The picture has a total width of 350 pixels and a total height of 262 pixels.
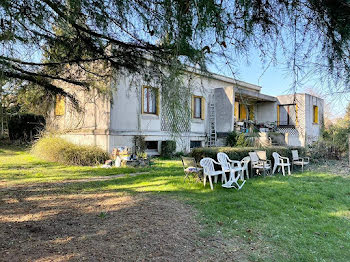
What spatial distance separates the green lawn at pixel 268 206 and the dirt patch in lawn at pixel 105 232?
0.42 m

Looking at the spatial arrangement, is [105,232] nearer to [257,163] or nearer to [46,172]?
[257,163]

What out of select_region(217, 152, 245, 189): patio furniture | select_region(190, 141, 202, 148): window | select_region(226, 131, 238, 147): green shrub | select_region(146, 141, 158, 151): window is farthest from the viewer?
select_region(190, 141, 202, 148): window

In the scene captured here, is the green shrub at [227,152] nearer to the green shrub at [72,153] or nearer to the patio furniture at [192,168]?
the patio furniture at [192,168]

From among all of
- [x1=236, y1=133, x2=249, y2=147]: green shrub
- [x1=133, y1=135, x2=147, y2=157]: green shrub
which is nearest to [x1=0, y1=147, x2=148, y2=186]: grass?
[x1=133, y1=135, x2=147, y2=157]: green shrub

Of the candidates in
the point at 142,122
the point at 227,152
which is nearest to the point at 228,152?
the point at 227,152

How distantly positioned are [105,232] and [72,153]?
26.1 feet

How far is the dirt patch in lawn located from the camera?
10.8ft

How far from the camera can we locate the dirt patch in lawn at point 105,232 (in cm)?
330

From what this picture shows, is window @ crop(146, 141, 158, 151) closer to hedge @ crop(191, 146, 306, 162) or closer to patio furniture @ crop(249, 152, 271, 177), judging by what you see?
hedge @ crop(191, 146, 306, 162)

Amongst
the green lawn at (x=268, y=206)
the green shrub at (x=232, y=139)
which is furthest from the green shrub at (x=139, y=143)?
the green shrub at (x=232, y=139)

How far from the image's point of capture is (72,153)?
36.6ft

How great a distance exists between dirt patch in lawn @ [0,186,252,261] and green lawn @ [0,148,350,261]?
0.42 metres

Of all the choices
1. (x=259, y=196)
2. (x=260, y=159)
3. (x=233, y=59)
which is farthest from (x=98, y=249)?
(x=260, y=159)

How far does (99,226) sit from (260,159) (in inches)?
257
